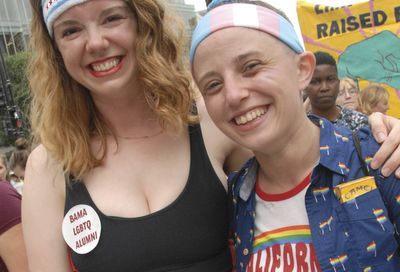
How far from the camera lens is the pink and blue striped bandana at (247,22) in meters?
1.41

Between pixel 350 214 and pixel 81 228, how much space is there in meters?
Answer: 0.99

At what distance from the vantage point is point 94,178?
6.09 ft

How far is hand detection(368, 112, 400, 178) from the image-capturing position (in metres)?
1.28

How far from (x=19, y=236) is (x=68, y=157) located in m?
0.53

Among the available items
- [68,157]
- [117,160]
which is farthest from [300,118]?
[68,157]

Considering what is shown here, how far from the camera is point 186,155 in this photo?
6.21ft

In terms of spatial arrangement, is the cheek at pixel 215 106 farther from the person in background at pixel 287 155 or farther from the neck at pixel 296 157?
the neck at pixel 296 157

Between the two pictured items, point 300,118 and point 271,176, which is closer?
point 300,118

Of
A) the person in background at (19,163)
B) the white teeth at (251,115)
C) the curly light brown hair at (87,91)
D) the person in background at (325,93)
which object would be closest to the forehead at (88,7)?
the curly light brown hair at (87,91)

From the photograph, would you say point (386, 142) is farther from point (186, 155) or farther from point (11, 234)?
point (11, 234)

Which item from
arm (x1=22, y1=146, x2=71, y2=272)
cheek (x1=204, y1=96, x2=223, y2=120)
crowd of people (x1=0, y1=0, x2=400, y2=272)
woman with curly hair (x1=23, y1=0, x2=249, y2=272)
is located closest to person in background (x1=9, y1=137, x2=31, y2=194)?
crowd of people (x1=0, y1=0, x2=400, y2=272)

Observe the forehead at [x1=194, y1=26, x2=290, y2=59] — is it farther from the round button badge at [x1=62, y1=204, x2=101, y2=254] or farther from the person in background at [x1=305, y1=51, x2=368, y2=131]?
the person in background at [x1=305, y1=51, x2=368, y2=131]

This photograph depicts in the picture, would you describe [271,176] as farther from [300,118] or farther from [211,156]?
[211,156]

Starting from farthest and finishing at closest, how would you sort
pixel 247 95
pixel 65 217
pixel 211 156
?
1. pixel 211 156
2. pixel 65 217
3. pixel 247 95
